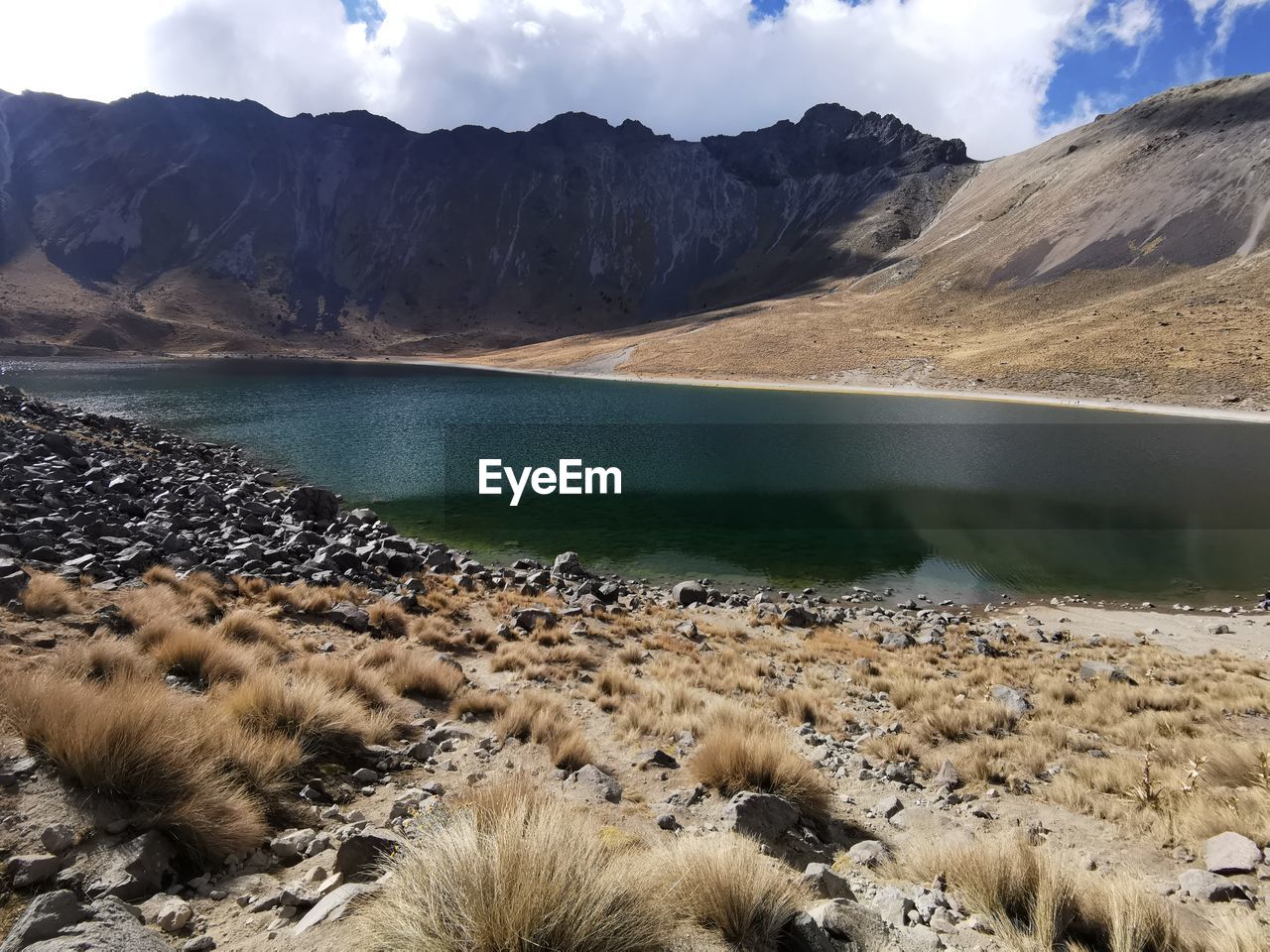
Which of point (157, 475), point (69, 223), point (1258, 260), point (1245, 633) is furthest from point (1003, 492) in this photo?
point (69, 223)

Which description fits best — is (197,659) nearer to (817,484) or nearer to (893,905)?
(893,905)

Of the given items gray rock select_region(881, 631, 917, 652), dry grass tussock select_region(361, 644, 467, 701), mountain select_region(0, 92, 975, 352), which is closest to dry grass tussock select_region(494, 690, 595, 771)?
dry grass tussock select_region(361, 644, 467, 701)

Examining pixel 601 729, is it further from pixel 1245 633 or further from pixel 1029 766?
pixel 1245 633

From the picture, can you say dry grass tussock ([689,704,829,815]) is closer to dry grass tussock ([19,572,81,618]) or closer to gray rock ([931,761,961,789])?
gray rock ([931,761,961,789])

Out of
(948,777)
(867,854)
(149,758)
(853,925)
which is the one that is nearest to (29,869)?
(149,758)

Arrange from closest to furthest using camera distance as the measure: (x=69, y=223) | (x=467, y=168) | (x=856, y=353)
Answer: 1. (x=856, y=353)
2. (x=69, y=223)
3. (x=467, y=168)

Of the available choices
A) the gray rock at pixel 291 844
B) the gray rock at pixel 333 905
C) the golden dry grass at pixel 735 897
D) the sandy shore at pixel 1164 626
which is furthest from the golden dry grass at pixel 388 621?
the sandy shore at pixel 1164 626
